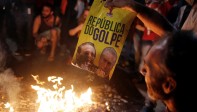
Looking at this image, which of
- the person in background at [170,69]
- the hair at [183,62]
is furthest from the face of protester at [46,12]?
the hair at [183,62]

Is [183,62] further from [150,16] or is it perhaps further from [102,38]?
[102,38]

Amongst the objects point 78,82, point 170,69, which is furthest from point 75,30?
point 170,69

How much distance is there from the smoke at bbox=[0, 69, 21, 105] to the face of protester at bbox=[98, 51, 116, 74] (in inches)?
92.9

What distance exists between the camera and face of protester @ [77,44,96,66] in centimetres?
395

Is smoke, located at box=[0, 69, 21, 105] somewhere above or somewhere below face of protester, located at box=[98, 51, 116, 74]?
below

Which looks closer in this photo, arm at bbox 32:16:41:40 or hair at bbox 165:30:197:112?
hair at bbox 165:30:197:112

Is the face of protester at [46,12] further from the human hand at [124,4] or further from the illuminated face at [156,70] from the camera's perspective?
the illuminated face at [156,70]

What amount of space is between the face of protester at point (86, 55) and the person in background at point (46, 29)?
5519mm

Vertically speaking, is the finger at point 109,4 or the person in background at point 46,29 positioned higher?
the finger at point 109,4

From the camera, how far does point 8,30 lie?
1033 centimetres

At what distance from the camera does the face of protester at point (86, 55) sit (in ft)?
12.9

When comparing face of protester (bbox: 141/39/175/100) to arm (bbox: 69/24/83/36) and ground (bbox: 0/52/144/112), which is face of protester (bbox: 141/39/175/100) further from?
arm (bbox: 69/24/83/36)

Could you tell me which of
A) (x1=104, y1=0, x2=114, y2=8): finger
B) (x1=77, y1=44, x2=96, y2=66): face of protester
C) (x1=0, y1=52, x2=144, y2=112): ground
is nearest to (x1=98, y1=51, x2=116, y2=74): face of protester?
(x1=77, y1=44, x2=96, y2=66): face of protester

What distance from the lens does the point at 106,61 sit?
3893 mm
